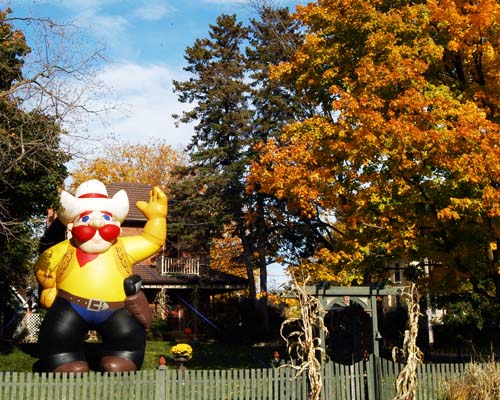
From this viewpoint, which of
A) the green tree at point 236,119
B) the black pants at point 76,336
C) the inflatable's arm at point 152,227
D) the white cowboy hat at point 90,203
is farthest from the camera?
the green tree at point 236,119

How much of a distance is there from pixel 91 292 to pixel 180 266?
1746 cm

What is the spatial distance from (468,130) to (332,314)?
15020 millimetres

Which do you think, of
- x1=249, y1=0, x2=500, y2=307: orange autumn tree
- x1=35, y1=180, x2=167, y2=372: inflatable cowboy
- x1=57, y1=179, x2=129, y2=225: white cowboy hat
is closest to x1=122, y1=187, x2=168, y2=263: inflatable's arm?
x1=35, y1=180, x2=167, y2=372: inflatable cowboy

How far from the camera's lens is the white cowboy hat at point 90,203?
40.3 ft

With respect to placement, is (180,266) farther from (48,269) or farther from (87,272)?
(87,272)

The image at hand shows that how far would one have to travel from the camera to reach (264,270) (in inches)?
1122

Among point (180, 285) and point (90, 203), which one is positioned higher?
point (90, 203)

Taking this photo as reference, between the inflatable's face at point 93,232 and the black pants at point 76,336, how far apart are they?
3.82 feet

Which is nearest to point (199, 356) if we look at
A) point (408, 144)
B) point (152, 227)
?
point (152, 227)

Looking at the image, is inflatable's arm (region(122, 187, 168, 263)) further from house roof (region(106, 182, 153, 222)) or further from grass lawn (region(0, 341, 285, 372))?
house roof (region(106, 182, 153, 222))

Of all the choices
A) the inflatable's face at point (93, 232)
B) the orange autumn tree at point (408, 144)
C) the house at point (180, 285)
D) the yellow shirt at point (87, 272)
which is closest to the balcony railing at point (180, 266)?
the house at point (180, 285)

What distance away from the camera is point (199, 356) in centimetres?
2162

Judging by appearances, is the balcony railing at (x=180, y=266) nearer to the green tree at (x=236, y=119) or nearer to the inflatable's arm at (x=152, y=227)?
the green tree at (x=236, y=119)

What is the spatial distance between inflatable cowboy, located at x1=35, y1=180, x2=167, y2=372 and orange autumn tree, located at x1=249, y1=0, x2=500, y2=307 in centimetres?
468
